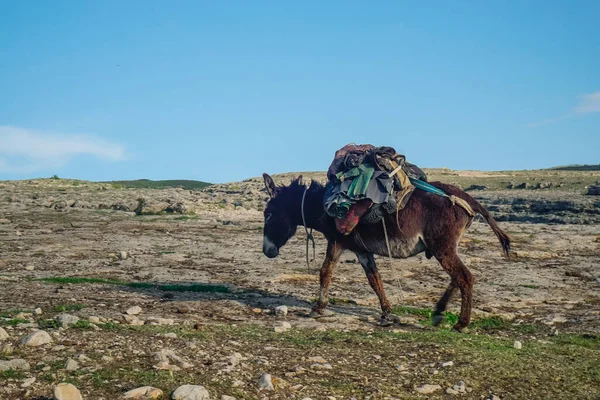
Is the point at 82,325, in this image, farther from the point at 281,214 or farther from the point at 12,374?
the point at 281,214

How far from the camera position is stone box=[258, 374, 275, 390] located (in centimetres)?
537

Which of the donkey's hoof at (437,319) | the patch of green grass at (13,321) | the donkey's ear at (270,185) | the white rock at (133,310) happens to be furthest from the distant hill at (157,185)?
the patch of green grass at (13,321)

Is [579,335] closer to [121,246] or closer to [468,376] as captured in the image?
[468,376]

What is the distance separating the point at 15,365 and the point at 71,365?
47cm

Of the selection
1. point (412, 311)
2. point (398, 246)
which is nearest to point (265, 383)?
point (398, 246)

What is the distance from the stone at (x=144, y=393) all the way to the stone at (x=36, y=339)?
163 cm

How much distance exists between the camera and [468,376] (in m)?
6.11

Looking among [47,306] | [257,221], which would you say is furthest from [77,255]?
[257,221]

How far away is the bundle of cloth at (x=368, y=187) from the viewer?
360 inches

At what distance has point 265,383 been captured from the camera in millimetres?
5406

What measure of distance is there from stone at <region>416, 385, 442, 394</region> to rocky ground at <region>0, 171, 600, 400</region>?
1cm

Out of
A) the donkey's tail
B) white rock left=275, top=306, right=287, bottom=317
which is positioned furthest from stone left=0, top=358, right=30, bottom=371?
the donkey's tail

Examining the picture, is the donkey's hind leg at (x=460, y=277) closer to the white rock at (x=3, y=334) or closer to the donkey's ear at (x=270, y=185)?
the donkey's ear at (x=270, y=185)

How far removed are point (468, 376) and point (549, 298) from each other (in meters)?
6.22
